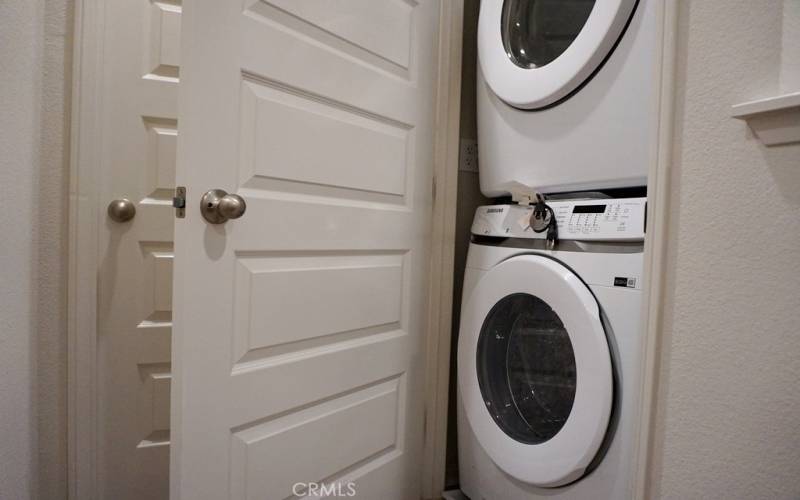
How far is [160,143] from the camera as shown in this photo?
3.88 ft

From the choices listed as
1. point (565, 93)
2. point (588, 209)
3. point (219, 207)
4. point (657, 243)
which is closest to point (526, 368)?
point (588, 209)

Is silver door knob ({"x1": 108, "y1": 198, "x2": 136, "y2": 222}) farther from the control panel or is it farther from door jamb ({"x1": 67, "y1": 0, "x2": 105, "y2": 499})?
the control panel

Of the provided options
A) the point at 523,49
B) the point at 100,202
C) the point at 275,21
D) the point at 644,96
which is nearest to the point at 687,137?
the point at 644,96

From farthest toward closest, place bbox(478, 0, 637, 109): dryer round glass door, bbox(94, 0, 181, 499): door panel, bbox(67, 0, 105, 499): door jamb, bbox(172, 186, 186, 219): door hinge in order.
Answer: bbox(94, 0, 181, 499): door panel < bbox(67, 0, 105, 499): door jamb < bbox(478, 0, 637, 109): dryer round glass door < bbox(172, 186, 186, 219): door hinge

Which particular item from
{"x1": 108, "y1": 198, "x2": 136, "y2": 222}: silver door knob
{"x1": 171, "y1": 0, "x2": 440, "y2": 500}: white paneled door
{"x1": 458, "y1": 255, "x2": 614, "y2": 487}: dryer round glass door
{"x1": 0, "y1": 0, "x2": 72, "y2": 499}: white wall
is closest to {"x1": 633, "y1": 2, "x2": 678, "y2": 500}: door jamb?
{"x1": 458, "y1": 255, "x2": 614, "y2": 487}: dryer round glass door

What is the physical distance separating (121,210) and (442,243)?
3.02 feet

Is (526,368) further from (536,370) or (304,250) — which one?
(304,250)

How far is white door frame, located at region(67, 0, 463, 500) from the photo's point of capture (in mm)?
929

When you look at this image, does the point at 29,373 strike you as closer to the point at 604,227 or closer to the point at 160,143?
the point at 160,143

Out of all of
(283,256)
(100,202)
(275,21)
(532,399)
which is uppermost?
(275,21)

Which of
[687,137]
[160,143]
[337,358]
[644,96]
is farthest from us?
[160,143]

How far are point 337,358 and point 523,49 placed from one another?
95 cm

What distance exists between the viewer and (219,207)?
0.72 metres

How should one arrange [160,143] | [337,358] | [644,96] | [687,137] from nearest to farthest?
[687,137] < [644,96] < [337,358] < [160,143]
